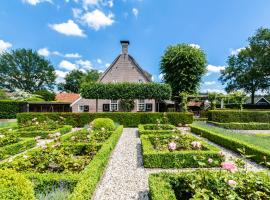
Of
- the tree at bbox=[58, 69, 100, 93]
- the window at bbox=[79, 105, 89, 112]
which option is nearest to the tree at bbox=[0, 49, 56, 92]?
the tree at bbox=[58, 69, 100, 93]

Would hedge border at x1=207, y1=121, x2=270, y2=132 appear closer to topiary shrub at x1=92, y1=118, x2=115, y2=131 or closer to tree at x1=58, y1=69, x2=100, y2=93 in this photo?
topiary shrub at x1=92, y1=118, x2=115, y2=131

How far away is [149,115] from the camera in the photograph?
19.6 meters

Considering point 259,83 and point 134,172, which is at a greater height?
point 259,83

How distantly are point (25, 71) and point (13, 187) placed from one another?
61197 mm

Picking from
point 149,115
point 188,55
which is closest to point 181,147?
point 149,115

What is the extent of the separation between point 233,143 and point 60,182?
7676mm

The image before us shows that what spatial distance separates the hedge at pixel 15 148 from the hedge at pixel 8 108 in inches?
908

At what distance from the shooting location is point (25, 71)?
187 feet

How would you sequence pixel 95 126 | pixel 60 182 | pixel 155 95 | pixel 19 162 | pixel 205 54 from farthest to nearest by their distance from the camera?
pixel 205 54 → pixel 155 95 → pixel 95 126 → pixel 19 162 → pixel 60 182

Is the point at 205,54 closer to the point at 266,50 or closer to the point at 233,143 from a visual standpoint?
the point at 266,50

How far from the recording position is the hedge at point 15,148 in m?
7.96

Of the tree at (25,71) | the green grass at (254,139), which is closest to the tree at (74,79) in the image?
the tree at (25,71)

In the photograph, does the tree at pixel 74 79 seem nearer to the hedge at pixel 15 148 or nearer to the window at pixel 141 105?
the window at pixel 141 105

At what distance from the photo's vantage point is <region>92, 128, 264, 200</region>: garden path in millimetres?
5008
